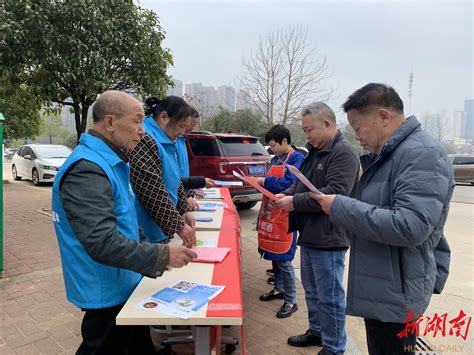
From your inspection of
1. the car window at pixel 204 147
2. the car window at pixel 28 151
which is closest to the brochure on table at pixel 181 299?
the car window at pixel 204 147

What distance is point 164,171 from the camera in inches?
89.7

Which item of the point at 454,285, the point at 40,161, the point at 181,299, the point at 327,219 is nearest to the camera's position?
the point at 181,299

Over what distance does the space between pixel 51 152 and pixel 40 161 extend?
0.82m

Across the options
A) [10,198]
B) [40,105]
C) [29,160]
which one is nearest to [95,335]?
[40,105]

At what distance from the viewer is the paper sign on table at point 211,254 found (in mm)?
1961

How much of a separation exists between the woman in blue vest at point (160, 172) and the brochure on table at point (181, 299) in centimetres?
50

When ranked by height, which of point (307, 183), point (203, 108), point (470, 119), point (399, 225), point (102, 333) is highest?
point (203, 108)

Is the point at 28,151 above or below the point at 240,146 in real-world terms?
below

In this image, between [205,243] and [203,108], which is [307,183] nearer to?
[205,243]

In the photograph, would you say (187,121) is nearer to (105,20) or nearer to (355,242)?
(355,242)

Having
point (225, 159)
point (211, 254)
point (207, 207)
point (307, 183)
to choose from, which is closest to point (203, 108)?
point (225, 159)

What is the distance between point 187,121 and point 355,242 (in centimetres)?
143

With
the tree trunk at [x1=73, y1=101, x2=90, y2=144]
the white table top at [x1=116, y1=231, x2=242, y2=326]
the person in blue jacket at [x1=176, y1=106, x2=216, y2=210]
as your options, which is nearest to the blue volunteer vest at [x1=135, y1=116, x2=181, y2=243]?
the white table top at [x1=116, y1=231, x2=242, y2=326]

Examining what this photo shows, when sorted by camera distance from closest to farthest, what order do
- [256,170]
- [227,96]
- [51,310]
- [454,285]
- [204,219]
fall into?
1. [204,219]
2. [51,310]
3. [454,285]
4. [256,170]
5. [227,96]
